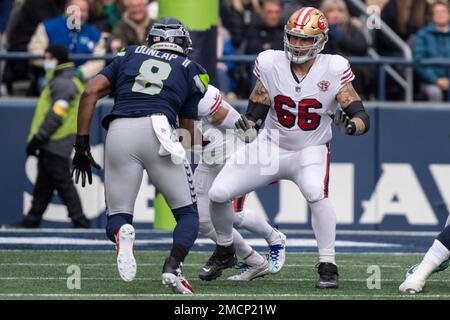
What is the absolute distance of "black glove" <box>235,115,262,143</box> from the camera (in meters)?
8.99

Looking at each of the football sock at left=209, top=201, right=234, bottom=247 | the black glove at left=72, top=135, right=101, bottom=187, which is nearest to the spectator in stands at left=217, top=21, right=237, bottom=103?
the football sock at left=209, top=201, right=234, bottom=247

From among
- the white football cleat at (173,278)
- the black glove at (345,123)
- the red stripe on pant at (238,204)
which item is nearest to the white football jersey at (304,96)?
the black glove at (345,123)

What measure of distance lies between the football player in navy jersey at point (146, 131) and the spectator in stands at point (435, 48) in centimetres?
640

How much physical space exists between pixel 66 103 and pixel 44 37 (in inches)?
43.4

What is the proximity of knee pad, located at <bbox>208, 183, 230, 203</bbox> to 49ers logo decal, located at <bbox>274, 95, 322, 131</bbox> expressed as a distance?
641 millimetres

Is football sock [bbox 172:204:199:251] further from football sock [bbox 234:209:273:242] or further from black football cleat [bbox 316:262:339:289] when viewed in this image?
football sock [bbox 234:209:273:242]

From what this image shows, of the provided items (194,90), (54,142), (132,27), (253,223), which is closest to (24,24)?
(132,27)

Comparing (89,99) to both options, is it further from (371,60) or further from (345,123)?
(371,60)

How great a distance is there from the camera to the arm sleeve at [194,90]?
8609mm

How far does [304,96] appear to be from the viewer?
9.24m

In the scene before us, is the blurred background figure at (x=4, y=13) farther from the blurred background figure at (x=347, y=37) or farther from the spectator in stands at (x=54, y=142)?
the blurred background figure at (x=347, y=37)

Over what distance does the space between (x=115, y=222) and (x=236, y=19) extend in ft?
24.2

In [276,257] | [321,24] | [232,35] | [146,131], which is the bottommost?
[276,257]

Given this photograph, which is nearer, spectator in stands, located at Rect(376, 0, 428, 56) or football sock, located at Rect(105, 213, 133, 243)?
football sock, located at Rect(105, 213, 133, 243)
